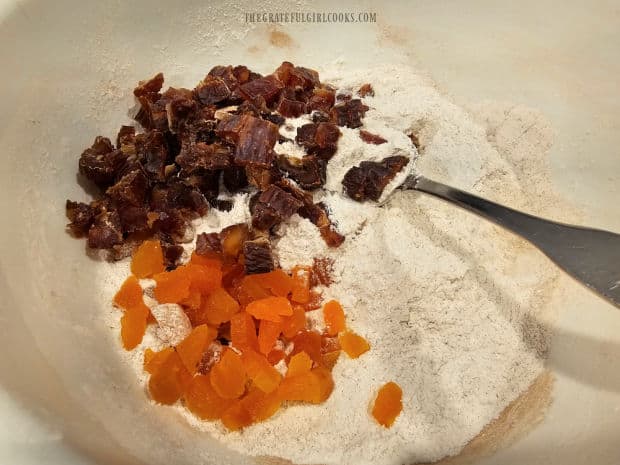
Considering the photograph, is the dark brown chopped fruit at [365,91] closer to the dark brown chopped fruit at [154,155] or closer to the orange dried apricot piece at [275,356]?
the dark brown chopped fruit at [154,155]

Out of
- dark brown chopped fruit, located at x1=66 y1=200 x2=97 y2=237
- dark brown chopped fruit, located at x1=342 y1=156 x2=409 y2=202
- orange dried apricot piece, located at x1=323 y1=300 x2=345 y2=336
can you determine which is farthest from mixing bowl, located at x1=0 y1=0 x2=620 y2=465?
dark brown chopped fruit, located at x1=342 y1=156 x2=409 y2=202

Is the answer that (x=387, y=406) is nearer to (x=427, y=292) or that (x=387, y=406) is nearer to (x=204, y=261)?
(x=427, y=292)

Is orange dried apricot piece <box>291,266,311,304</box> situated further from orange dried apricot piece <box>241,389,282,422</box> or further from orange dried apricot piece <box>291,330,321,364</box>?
orange dried apricot piece <box>241,389,282,422</box>

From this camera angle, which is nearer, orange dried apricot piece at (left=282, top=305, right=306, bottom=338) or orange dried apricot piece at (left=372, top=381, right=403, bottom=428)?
orange dried apricot piece at (left=372, top=381, right=403, bottom=428)

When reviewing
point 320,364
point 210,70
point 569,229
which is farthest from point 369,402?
point 210,70

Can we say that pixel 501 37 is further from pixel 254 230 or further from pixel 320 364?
pixel 320 364
